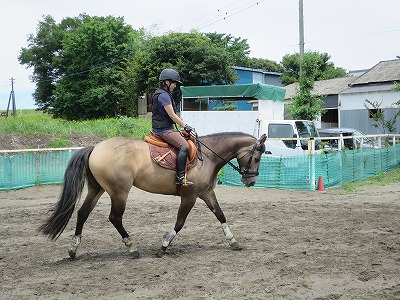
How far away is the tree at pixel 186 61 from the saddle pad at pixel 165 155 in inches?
1072

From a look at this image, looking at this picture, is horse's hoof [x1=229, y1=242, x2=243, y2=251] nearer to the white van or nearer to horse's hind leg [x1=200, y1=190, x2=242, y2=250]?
horse's hind leg [x1=200, y1=190, x2=242, y2=250]

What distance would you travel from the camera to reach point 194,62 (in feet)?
113

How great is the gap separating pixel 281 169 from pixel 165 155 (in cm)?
816

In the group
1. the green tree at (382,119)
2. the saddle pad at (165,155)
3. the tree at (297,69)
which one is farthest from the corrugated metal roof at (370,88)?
the saddle pad at (165,155)

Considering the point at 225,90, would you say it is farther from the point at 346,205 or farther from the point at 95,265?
the point at 95,265

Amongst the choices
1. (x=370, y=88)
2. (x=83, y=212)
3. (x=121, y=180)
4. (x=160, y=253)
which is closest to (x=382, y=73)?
(x=370, y=88)

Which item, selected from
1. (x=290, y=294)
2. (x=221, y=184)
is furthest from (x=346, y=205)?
(x=290, y=294)

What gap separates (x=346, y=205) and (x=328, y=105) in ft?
84.1

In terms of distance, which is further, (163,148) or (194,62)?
(194,62)

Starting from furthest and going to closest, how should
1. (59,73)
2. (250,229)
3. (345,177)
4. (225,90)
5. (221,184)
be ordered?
(59,73), (225,90), (221,184), (345,177), (250,229)

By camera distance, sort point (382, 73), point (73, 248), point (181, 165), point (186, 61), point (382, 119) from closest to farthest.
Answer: point (73, 248) < point (181, 165) < point (382, 119) < point (382, 73) < point (186, 61)

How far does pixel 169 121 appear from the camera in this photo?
22.9 feet

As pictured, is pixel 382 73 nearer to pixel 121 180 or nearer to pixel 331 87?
pixel 331 87

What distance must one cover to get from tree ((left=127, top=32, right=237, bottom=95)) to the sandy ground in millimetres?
23919
